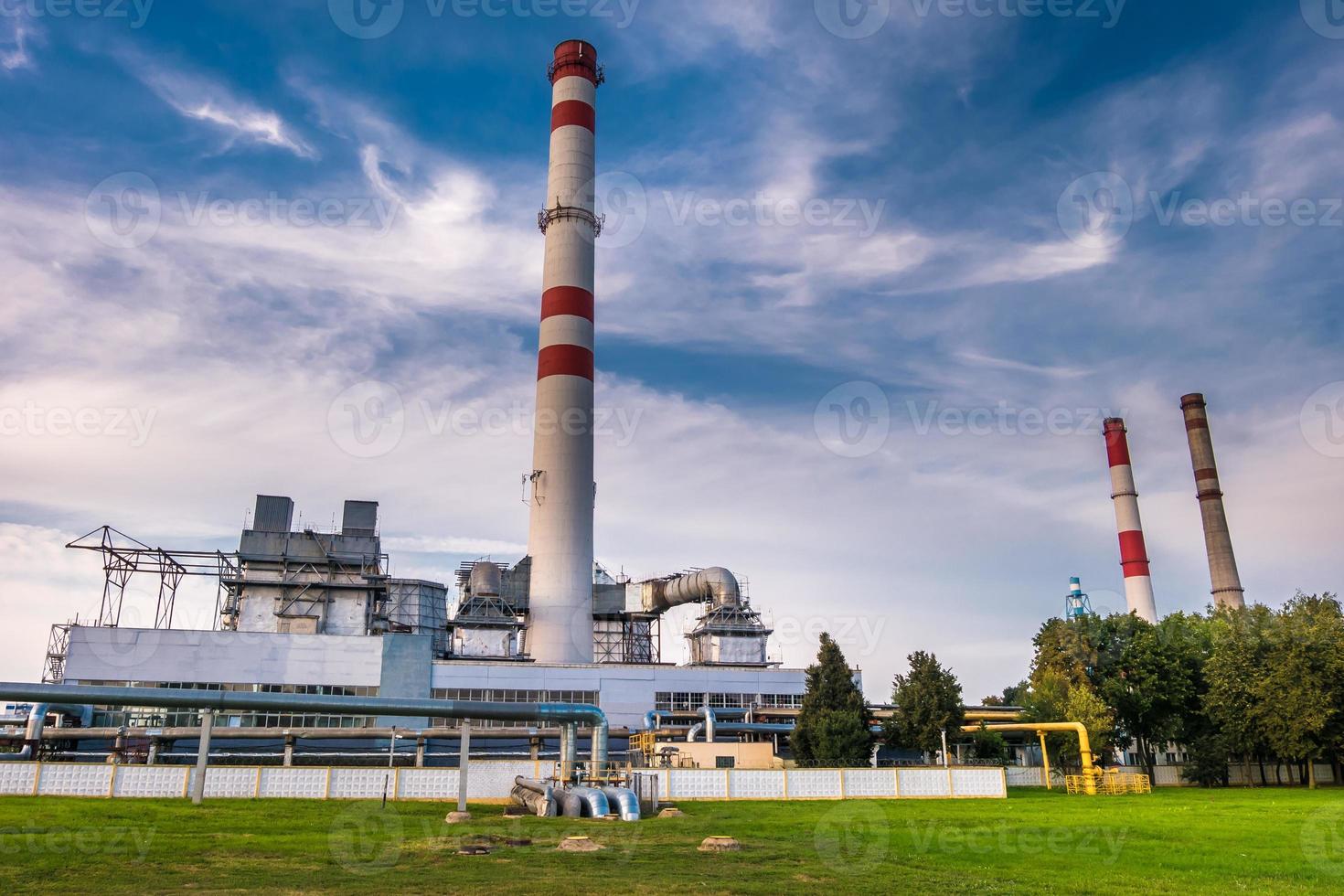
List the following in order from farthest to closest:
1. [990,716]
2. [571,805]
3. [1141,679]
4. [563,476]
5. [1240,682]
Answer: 1. [563,476]
2. [1141,679]
3. [990,716]
4. [1240,682]
5. [571,805]

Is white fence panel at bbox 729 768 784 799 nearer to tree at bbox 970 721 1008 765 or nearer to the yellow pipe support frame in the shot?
the yellow pipe support frame

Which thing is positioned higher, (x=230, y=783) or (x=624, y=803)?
(x=230, y=783)

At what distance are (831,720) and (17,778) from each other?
1250 inches

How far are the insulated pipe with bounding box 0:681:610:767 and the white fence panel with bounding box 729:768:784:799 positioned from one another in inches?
203

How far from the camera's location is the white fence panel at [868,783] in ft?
116

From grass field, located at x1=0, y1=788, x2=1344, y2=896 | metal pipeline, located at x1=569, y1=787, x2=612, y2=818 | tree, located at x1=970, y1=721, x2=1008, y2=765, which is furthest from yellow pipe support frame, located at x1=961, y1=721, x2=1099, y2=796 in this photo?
metal pipeline, located at x1=569, y1=787, x2=612, y2=818

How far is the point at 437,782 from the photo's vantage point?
32.5 meters

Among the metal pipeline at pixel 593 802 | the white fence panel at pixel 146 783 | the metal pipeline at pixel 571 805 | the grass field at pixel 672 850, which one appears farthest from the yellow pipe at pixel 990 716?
the white fence panel at pixel 146 783

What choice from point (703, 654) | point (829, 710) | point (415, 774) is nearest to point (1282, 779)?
point (829, 710)

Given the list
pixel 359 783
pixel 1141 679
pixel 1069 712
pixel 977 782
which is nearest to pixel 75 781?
pixel 359 783

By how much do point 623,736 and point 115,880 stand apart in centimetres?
4377

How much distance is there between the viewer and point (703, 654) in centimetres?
6644

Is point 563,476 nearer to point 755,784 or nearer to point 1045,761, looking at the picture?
point 755,784

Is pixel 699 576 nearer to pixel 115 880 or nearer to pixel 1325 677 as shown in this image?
pixel 1325 677
